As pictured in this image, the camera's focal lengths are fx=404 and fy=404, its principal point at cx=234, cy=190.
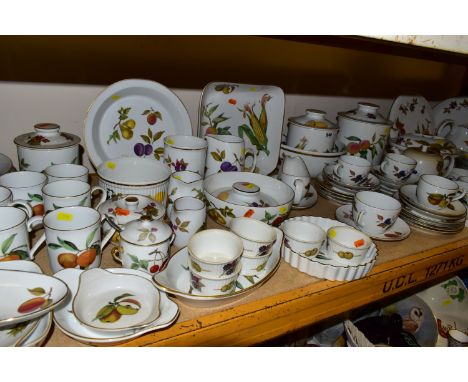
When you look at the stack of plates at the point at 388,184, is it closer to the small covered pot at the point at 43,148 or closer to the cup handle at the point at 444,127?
the cup handle at the point at 444,127

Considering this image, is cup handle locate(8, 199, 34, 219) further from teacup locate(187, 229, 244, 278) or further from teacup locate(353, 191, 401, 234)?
teacup locate(353, 191, 401, 234)

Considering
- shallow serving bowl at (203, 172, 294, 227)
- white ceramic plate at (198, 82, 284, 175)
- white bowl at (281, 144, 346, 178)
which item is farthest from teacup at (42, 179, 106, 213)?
white bowl at (281, 144, 346, 178)

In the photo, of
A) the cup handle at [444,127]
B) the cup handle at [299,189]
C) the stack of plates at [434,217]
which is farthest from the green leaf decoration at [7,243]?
the cup handle at [444,127]

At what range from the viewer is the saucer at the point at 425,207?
89 centimetres

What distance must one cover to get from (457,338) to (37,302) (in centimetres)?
108

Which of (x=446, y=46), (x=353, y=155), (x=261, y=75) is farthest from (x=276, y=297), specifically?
(x=261, y=75)

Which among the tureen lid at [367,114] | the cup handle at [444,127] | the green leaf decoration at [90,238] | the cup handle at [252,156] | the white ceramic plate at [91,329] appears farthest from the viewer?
the cup handle at [444,127]

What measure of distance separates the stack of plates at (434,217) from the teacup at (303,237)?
267mm

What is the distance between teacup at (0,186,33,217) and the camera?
2.13ft

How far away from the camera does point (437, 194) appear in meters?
0.90

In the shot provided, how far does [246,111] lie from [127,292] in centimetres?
56

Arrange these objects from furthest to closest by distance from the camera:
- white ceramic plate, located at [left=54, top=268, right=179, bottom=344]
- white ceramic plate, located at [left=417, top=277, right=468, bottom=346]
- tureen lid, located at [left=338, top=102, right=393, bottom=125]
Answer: white ceramic plate, located at [left=417, top=277, right=468, bottom=346]
tureen lid, located at [left=338, top=102, right=393, bottom=125]
white ceramic plate, located at [left=54, top=268, right=179, bottom=344]

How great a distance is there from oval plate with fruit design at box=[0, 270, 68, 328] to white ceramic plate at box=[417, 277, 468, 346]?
1.09 m

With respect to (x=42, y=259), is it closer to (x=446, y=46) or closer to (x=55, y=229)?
(x=55, y=229)
